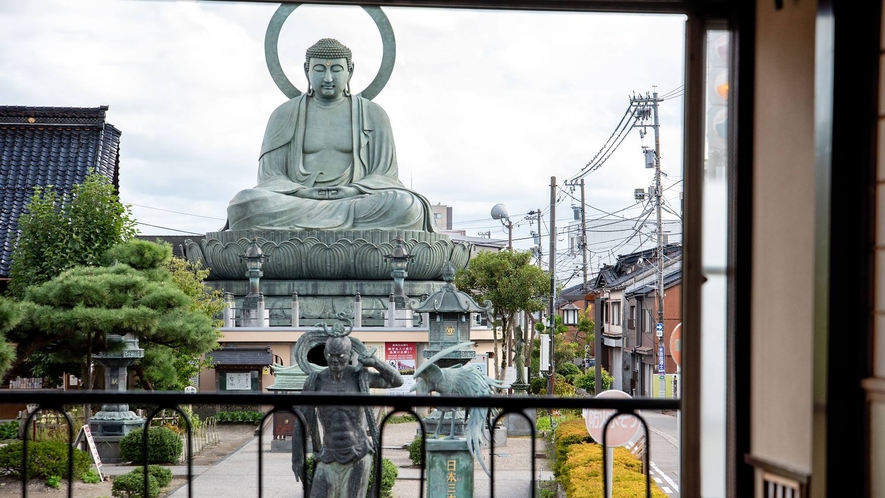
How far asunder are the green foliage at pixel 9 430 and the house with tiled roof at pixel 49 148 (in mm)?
3184

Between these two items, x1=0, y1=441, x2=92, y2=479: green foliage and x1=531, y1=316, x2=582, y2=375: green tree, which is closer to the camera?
x1=0, y1=441, x2=92, y2=479: green foliage

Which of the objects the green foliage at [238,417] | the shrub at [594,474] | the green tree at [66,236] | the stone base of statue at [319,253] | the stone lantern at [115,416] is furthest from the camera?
the stone base of statue at [319,253]

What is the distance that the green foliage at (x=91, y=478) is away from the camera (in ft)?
27.0

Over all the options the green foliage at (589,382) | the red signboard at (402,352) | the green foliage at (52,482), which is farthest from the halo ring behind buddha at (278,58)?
the green foliage at (52,482)

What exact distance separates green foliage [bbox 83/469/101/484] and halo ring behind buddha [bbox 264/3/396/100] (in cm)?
723

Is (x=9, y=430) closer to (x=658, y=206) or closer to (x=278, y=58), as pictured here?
(x=278, y=58)

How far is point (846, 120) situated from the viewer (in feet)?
5.44

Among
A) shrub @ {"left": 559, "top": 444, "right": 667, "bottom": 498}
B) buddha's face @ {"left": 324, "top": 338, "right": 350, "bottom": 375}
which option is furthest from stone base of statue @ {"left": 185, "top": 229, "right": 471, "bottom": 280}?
buddha's face @ {"left": 324, "top": 338, "right": 350, "bottom": 375}

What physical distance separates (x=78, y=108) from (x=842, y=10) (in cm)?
1331

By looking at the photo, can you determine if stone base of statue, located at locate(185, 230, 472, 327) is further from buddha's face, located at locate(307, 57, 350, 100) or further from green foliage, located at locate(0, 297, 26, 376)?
green foliage, located at locate(0, 297, 26, 376)

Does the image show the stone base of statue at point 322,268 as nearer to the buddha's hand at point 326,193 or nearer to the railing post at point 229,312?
the railing post at point 229,312

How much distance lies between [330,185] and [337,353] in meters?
10.2

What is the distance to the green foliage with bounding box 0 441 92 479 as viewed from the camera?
291 inches

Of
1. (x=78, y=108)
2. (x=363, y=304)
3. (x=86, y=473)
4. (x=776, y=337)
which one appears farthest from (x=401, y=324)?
(x=776, y=337)
